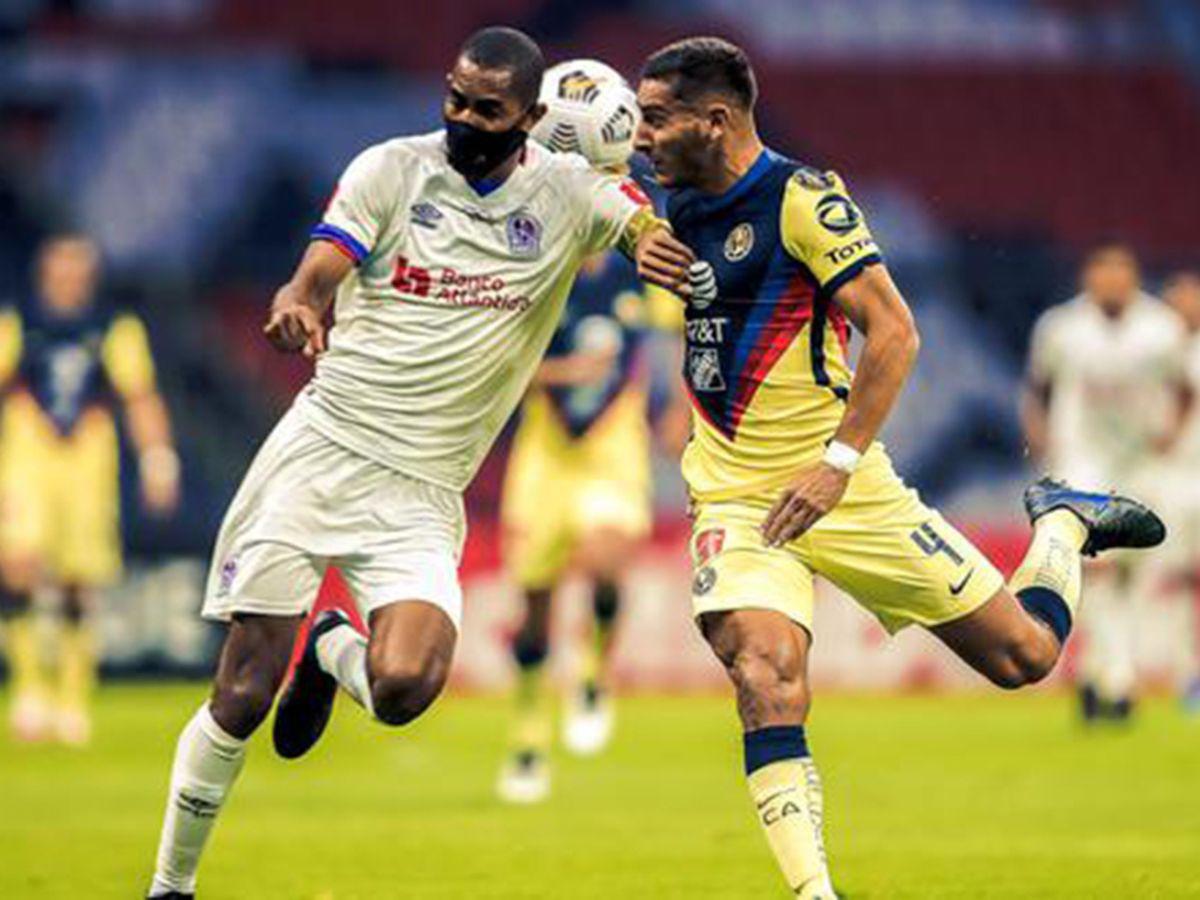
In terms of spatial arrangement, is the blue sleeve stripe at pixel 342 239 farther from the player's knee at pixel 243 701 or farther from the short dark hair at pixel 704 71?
the player's knee at pixel 243 701

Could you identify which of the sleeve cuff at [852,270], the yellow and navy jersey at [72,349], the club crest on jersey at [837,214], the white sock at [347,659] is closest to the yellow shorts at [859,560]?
the sleeve cuff at [852,270]

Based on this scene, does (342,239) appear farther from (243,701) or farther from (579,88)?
(243,701)

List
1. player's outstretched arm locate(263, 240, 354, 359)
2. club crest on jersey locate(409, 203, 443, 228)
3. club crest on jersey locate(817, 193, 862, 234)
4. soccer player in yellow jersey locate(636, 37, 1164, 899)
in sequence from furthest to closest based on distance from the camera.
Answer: club crest on jersey locate(409, 203, 443, 228), club crest on jersey locate(817, 193, 862, 234), soccer player in yellow jersey locate(636, 37, 1164, 899), player's outstretched arm locate(263, 240, 354, 359)

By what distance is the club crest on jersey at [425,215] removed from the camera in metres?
8.69

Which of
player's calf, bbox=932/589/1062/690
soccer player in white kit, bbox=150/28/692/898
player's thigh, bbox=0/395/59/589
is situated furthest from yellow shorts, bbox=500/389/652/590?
player's calf, bbox=932/589/1062/690

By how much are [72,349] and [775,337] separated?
9657 millimetres

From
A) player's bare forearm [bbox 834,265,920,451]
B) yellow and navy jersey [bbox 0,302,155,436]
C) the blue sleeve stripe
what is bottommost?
player's bare forearm [bbox 834,265,920,451]

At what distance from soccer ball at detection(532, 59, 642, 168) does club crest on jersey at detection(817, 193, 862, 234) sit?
1.22 m

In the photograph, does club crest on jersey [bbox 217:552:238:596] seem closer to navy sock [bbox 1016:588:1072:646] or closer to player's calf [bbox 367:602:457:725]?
player's calf [bbox 367:602:457:725]

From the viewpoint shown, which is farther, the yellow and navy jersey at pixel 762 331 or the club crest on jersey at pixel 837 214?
the yellow and navy jersey at pixel 762 331

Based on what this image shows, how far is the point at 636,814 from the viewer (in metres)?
12.4

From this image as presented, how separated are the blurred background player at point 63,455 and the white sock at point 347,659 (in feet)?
26.0

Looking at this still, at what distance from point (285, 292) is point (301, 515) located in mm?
887

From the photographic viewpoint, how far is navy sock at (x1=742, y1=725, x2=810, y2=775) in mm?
7883
